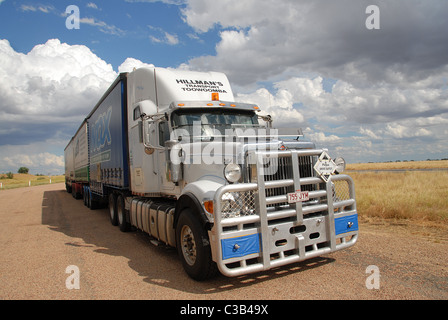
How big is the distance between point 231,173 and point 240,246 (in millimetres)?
1001

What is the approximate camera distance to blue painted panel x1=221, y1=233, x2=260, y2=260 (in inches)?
158

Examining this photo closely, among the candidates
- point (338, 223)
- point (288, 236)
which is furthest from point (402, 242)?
point (288, 236)

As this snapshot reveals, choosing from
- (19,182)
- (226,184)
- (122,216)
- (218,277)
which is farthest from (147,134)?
(19,182)

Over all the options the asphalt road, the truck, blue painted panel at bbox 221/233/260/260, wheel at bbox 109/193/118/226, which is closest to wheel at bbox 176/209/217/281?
the truck

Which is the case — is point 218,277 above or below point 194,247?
below

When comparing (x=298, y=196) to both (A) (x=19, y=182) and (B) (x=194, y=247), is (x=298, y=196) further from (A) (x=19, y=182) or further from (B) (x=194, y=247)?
(A) (x=19, y=182)

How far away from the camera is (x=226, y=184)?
471 cm

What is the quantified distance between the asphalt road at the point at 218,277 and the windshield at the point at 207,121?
2.42m

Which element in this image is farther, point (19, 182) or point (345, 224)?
point (19, 182)

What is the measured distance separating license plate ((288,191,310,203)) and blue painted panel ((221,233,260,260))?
727mm

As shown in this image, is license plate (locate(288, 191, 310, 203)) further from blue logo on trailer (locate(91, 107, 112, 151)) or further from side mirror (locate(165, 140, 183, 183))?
blue logo on trailer (locate(91, 107, 112, 151))

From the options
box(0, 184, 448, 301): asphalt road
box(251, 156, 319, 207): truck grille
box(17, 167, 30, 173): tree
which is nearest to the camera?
box(0, 184, 448, 301): asphalt road
